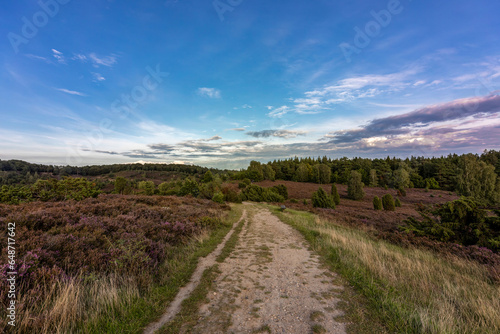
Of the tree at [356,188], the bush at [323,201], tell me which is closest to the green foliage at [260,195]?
the bush at [323,201]

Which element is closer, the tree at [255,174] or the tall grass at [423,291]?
the tall grass at [423,291]

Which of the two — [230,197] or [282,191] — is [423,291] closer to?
[230,197]

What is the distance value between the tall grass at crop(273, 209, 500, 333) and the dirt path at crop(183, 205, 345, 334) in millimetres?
929

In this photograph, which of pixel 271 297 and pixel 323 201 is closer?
pixel 271 297

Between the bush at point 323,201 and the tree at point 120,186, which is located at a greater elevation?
the tree at point 120,186

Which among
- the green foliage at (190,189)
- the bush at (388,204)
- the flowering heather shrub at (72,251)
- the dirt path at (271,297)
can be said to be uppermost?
the flowering heather shrub at (72,251)

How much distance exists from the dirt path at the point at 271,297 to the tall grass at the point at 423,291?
→ 93 centimetres

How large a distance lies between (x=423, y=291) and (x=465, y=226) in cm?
978

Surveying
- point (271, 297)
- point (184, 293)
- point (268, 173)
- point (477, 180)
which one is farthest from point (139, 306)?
point (268, 173)

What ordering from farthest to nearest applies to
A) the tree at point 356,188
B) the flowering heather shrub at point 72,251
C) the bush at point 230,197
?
the tree at point 356,188 → the bush at point 230,197 → the flowering heather shrub at point 72,251

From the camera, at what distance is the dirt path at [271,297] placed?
386cm

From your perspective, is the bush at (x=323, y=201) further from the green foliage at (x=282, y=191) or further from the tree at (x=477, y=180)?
the tree at (x=477, y=180)

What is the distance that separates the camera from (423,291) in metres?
5.24

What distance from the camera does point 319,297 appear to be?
195 inches
